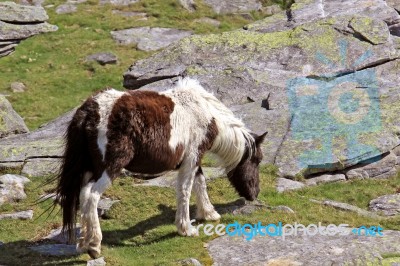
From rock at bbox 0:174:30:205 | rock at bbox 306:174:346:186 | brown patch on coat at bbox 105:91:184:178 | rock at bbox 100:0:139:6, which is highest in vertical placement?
brown patch on coat at bbox 105:91:184:178

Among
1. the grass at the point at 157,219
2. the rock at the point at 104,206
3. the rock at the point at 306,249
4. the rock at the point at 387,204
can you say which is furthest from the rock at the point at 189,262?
the rock at the point at 387,204

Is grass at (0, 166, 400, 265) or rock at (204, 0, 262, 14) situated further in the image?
rock at (204, 0, 262, 14)

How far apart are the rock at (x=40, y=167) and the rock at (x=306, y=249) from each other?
242 inches

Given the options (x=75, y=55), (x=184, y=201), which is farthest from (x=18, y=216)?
(x=75, y=55)

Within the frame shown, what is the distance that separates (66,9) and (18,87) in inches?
340

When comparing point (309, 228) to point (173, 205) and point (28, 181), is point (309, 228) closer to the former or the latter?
point (173, 205)

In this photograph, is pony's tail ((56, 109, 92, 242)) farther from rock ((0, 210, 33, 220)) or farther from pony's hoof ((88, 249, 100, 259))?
rock ((0, 210, 33, 220))

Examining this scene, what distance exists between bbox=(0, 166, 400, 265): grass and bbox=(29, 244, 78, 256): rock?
0.19 meters

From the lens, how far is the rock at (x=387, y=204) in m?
16.0

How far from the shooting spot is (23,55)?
30.9 meters

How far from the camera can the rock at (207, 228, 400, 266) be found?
41.7 feet

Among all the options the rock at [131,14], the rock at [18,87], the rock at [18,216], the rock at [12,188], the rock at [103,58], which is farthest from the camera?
the rock at [131,14]

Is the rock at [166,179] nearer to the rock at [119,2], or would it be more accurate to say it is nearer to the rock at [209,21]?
the rock at [209,21]

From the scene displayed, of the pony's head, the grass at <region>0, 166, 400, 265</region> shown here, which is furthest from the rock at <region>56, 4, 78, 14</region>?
the pony's head
